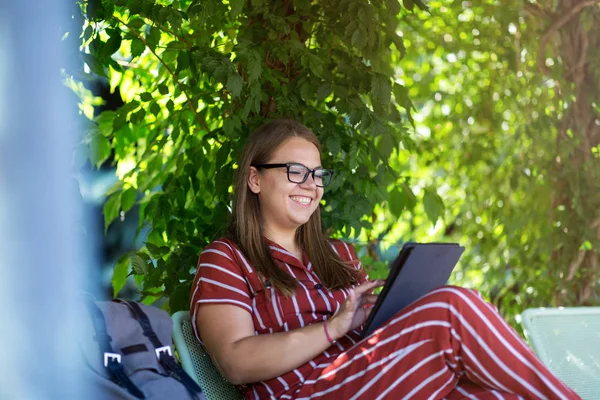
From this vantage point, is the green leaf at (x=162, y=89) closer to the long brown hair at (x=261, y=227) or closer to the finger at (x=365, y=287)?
the long brown hair at (x=261, y=227)

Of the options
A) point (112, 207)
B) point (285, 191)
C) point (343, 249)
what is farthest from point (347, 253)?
point (112, 207)

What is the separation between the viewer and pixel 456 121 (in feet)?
16.8

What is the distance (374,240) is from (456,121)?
1.39m

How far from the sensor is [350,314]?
2115mm

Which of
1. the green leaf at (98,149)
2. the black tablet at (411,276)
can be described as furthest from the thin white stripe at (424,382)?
the green leaf at (98,149)

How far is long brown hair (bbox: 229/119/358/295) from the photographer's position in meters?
2.42

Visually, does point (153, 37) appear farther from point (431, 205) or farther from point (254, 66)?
point (431, 205)

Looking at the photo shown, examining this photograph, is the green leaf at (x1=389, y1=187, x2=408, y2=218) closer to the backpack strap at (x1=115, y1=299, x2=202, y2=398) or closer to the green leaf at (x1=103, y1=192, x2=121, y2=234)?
the green leaf at (x1=103, y1=192, x2=121, y2=234)

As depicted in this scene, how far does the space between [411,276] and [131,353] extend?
2.42 feet

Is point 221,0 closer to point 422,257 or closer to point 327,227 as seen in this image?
point 327,227

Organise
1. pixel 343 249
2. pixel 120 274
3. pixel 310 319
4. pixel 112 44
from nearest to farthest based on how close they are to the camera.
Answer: pixel 310 319, pixel 112 44, pixel 343 249, pixel 120 274

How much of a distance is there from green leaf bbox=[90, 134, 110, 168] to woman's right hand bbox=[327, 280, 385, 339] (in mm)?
1347

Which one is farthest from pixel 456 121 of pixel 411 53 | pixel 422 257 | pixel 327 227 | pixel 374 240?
pixel 422 257

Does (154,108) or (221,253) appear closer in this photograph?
(221,253)
